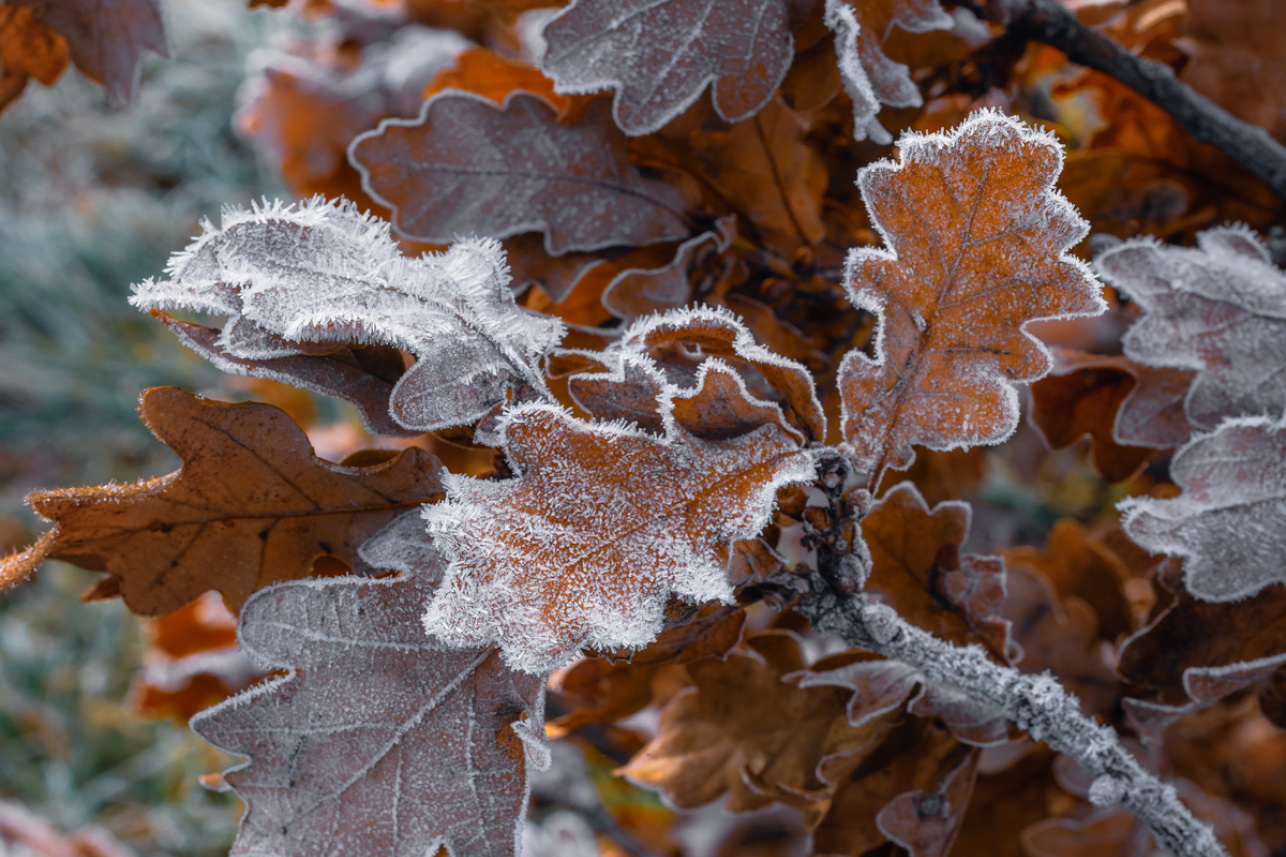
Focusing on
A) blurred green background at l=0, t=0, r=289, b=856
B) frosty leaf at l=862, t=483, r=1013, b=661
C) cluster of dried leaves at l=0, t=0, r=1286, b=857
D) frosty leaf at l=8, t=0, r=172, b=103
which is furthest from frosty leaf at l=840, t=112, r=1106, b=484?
blurred green background at l=0, t=0, r=289, b=856

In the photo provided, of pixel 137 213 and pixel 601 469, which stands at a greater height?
pixel 601 469

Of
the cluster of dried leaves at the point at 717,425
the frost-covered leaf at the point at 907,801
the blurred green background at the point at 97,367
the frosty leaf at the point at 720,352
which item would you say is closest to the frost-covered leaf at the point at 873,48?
the cluster of dried leaves at the point at 717,425

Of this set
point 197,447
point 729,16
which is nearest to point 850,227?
point 729,16

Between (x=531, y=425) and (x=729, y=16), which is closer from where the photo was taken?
(x=531, y=425)

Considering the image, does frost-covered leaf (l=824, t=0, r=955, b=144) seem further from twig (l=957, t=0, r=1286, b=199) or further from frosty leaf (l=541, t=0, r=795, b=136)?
twig (l=957, t=0, r=1286, b=199)

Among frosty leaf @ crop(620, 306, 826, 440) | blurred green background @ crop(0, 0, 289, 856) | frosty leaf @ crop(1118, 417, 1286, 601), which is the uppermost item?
frosty leaf @ crop(620, 306, 826, 440)

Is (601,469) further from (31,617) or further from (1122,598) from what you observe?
(31,617)
